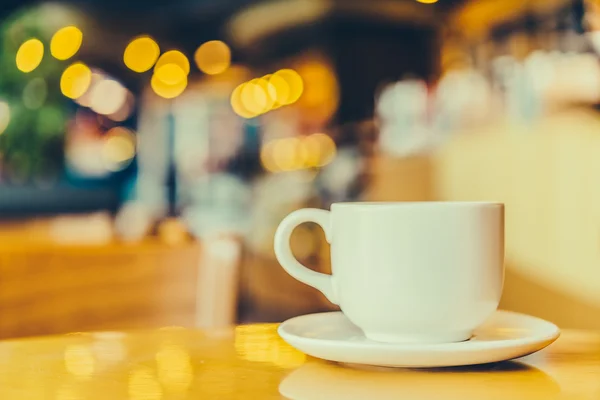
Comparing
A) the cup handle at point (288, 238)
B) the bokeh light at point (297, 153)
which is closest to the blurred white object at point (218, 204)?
the bokeh light at point (297, 153)

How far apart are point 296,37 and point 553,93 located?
178 inches

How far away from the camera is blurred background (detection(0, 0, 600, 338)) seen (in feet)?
3.49

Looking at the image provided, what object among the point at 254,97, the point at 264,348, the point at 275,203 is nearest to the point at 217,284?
the point at 264,348

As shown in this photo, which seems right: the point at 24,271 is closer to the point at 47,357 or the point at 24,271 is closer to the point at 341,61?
the point at 47,357

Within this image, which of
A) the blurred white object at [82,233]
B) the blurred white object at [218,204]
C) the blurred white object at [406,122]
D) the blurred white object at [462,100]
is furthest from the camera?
the blurred white object at [218,204]

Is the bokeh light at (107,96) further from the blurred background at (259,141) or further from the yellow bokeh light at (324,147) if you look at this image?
the yellow bokeh light at (324,147)

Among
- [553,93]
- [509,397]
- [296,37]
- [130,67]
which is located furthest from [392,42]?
[509,397]

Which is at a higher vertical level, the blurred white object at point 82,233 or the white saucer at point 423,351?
the white saucer at point 423,351

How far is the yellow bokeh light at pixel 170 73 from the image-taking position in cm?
844

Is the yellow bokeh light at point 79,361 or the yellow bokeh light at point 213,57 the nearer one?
the yellow bokeh light at point 79,361

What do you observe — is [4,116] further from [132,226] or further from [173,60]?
[173,60]

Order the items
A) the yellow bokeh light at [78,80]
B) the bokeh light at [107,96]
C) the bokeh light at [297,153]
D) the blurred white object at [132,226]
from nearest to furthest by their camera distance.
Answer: the blurred white object at [132,226], the yellow bokeh light at [78,80], the bokeh light at [297,153], the bokeh light at [107,96]

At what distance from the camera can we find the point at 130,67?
8234 mm

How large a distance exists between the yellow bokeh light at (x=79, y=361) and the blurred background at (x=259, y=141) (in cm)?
41
